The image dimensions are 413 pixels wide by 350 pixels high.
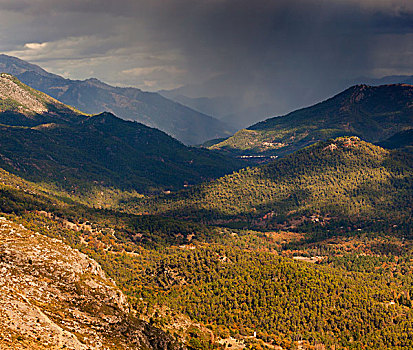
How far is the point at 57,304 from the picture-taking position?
92.9m

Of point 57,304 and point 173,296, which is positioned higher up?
point 57,304

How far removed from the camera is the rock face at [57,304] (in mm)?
76688

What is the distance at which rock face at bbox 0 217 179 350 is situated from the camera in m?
76.7

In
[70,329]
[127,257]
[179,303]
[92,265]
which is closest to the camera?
[70,329]

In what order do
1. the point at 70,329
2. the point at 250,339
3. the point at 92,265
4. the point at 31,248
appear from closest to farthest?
the point at 70,329 < the point at 31,248 < the point at 92,265 < the point at 250,339

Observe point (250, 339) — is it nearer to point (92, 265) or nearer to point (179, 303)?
point (179, 303)

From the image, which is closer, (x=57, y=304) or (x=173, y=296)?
(x=57, y=304)

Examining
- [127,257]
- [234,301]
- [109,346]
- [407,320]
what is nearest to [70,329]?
[109,346]

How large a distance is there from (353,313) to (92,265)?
93.3 meters

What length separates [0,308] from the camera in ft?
253

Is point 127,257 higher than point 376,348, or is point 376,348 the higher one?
point 127,257

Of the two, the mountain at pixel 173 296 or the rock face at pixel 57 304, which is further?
the mountain at pixel 173 296

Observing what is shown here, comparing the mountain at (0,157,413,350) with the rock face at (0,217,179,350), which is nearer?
the rock face at (0,217,179,350)

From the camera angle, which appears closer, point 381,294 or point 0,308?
point 0,308
